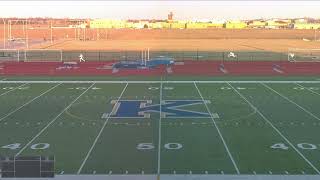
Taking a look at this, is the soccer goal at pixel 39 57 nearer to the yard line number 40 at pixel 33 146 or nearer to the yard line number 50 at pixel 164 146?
the yard line number 40 at pixel 33 146

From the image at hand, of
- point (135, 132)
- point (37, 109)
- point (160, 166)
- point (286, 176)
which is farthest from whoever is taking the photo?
point (37, 109)

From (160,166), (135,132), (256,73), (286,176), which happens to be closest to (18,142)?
(135,132)

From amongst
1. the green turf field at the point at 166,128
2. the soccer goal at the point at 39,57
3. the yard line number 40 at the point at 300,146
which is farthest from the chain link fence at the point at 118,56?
the yard line number 40 at the point at 300,146

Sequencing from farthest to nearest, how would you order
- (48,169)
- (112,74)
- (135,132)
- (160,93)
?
(112,74) < (160,93) < (135,132) < (48,169)

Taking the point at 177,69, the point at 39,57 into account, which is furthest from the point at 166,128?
the point at 39,57

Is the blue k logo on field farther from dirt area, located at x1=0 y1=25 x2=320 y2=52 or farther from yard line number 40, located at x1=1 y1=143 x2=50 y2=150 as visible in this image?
dirt area, located at x1=0 y1=25 x2=320 y2=52

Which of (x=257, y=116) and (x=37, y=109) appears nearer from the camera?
(x=257, y=116)

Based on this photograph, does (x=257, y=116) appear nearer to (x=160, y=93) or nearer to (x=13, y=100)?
(x=160, y=93)

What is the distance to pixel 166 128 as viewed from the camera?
14234 mm

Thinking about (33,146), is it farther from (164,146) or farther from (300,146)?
(300,146)

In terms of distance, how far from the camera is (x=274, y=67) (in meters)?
29.7

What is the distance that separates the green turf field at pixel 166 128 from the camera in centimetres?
1073

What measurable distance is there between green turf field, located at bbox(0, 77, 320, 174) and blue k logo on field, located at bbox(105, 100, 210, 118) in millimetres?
34

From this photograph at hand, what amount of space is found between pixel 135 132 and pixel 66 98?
22.0 feet
